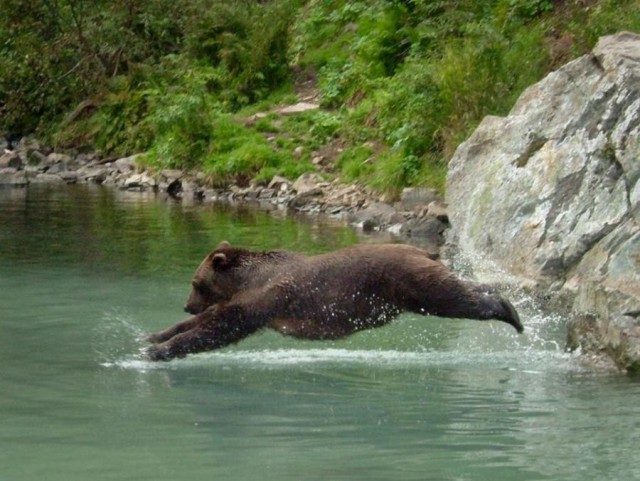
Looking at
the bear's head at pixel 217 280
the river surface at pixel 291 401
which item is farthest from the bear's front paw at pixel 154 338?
the bear's head at pixel 217 280

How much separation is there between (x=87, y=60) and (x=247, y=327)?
27.4 metres

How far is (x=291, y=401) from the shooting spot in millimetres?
8977

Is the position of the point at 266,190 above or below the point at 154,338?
above

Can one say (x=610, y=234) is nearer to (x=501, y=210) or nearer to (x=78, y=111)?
(x=501, y=210)

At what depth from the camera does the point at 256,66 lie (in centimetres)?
3183

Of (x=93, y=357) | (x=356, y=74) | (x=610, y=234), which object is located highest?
(x=356, y=74)

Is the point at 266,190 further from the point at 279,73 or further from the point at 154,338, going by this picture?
the point at 154,338

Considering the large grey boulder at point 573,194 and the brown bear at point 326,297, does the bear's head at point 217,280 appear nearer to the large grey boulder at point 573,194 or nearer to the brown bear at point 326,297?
the brown bear at point 326,297

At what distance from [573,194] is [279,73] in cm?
1942

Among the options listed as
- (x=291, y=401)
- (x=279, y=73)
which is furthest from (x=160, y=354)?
(x=279, y=73)

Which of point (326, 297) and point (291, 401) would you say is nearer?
point (291, 401)

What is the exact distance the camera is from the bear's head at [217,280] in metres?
10.8

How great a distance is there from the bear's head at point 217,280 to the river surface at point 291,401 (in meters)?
0.49

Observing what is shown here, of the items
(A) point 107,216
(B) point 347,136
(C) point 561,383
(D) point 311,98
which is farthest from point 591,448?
(D) point 311,98
